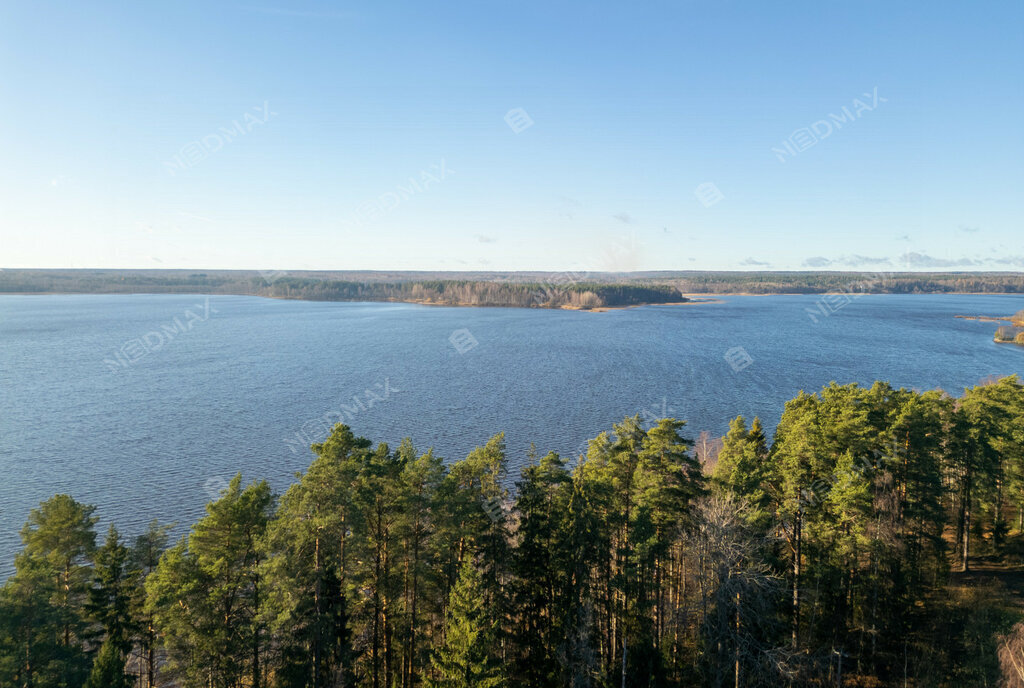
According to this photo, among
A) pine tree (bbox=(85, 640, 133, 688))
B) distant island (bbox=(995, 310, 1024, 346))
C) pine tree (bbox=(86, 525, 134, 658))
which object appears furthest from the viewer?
distant island (bbox=(995, 310, 1024, 346))

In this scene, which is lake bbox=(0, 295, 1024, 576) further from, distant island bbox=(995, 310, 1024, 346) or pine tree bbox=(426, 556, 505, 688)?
pine tree bbox=(426, 556, 505, 688)

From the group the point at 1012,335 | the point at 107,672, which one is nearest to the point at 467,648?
the point at 107,672

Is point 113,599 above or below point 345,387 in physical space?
above

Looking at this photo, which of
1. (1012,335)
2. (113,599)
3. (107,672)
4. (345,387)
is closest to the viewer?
(107,672)

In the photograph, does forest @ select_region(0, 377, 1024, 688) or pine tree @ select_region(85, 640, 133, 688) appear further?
forest @ select_region(0, 377, 1024, 688)

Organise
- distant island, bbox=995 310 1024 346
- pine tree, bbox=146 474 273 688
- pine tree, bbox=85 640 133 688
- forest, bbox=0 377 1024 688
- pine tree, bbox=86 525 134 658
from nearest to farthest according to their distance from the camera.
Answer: pine tree, bbox=85 640 133 688
pine tree, bbox=146 474 273 688
forest, bbox=0 377 1024 688
pine tree, bbox=86 525 134 658
distant island, bbox=995 310 1024 346

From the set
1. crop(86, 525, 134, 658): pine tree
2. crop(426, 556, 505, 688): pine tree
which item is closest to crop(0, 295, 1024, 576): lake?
crop(86, 525, 134, 658): pine tree

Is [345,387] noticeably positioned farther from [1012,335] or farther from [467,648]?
[1012,335]
